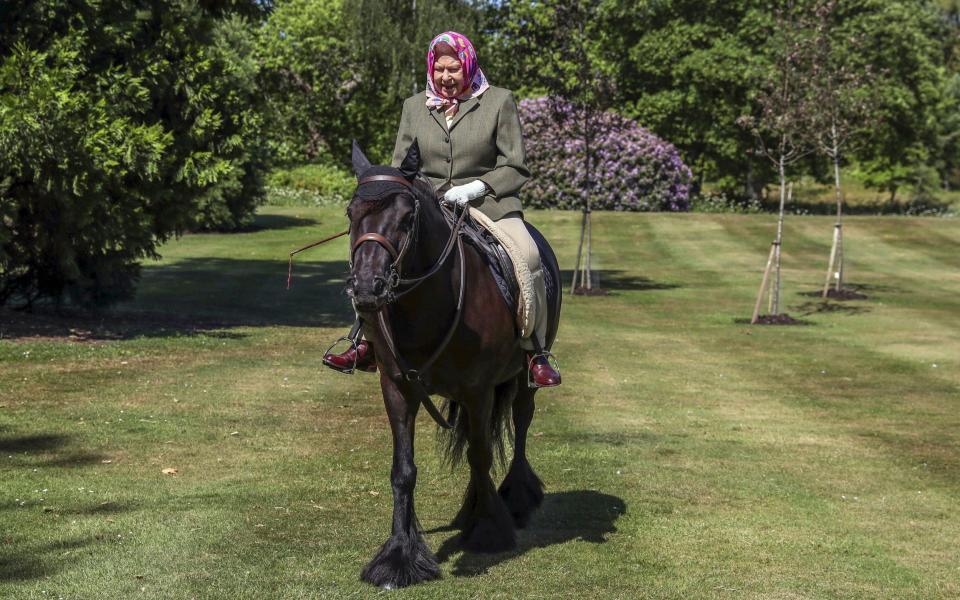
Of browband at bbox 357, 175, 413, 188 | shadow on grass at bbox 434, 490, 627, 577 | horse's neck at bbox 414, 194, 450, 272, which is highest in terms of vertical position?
browband at bbox 357, 175, 413, 188

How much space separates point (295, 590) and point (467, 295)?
2205 mm

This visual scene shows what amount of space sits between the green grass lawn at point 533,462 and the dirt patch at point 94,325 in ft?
0.42

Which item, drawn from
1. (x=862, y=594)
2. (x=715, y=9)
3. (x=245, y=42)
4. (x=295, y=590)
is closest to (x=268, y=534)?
(x=295, y=590)

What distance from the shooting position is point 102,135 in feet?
67.9

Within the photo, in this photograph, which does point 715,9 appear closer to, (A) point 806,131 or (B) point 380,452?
(A) point 806,131

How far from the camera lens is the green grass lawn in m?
8.62

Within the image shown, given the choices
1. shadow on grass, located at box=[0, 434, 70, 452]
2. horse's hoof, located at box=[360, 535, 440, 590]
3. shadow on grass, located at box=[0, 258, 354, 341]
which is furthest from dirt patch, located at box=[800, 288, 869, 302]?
horse's hoof, located at box=[360, 535, 440, 590]

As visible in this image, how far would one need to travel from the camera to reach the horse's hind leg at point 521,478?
398 inches

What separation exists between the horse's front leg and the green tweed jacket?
1.74m

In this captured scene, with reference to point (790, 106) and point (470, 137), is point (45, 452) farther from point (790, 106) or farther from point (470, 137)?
point (790, 106)

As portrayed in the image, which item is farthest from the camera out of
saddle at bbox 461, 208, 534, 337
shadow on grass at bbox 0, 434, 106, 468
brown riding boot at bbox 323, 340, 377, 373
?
shadow on grass at bbox 0, 434, 106, 468

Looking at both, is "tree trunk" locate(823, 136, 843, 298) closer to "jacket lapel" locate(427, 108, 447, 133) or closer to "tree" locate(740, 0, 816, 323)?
"tree" locate(740, 0, 816, 323)

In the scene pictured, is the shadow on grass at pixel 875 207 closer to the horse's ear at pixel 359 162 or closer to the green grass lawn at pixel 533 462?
the green grass lawn at pixel 533 462

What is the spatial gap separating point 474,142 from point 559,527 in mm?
3163
